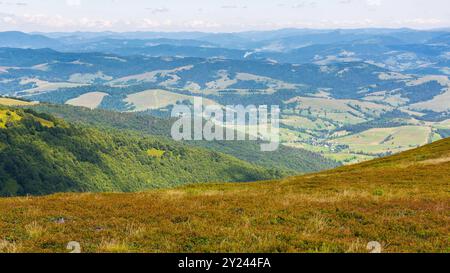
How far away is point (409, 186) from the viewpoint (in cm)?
3859

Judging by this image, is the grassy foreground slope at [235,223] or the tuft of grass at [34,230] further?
the tuft of grass at [34,230]

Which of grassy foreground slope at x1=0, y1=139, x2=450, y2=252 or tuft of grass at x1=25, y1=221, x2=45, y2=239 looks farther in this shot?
tuft of grass at x1=25, y1=221, x2=45, y2=239

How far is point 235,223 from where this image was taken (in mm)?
22938

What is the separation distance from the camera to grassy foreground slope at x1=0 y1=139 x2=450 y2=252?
18.4 meters

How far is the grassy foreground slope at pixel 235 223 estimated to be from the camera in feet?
60.4

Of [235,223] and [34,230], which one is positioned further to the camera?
[235,223]

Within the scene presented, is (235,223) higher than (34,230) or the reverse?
the reverse
